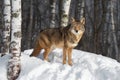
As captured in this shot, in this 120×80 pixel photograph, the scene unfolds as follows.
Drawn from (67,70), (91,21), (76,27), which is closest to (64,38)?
(76,27)

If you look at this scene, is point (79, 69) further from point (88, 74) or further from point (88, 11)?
point (88, 11)

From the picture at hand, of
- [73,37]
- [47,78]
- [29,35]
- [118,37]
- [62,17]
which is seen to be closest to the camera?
[47,78]

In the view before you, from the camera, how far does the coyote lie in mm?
12273

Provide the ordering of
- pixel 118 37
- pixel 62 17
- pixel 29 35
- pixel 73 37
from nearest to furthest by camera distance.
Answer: pixel 73 37 → pixel 62 17 → pixel 118 37 → pixel 29 35

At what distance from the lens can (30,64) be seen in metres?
11.8

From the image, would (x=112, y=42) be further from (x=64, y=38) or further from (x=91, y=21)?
(x=64, y=38)

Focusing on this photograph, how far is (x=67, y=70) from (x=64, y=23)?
478 cm

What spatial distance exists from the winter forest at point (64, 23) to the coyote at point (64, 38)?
0.94m

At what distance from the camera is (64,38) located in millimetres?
12742

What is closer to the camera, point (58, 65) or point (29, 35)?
point (58, 65)

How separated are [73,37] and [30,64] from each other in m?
1.79

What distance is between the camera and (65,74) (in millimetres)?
11500

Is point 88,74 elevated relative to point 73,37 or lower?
lower

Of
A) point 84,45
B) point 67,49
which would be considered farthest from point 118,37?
point 67,49
